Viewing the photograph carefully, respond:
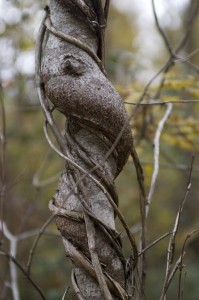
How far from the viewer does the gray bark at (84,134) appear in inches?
36.5

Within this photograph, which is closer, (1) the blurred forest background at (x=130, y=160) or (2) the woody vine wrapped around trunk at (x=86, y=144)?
(2) the woody vine wrapped around trunk at (x=86, y=144)

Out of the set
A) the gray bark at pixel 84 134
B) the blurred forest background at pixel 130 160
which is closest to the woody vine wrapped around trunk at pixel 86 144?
the gray bark at pixel 84 134

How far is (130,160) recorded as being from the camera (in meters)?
2.04

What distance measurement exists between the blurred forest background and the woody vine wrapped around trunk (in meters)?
0.19

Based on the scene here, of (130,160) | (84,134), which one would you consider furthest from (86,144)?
(130,160)

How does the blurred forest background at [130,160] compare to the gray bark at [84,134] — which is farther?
the blurred forest background at [130,160]

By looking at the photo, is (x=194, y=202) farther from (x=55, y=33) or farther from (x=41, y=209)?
(x=55, y=33)

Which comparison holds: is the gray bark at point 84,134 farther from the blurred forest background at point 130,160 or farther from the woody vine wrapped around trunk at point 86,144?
the blurred forest background at point 130,160

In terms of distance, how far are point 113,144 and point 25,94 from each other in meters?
3.38

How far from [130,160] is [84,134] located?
1086 millimetres

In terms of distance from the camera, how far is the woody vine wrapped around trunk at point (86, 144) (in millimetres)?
924

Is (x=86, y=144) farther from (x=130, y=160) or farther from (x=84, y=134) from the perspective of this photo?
(x=130, y=160)

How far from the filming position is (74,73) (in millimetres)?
930

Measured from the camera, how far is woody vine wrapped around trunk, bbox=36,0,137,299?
0.92m
